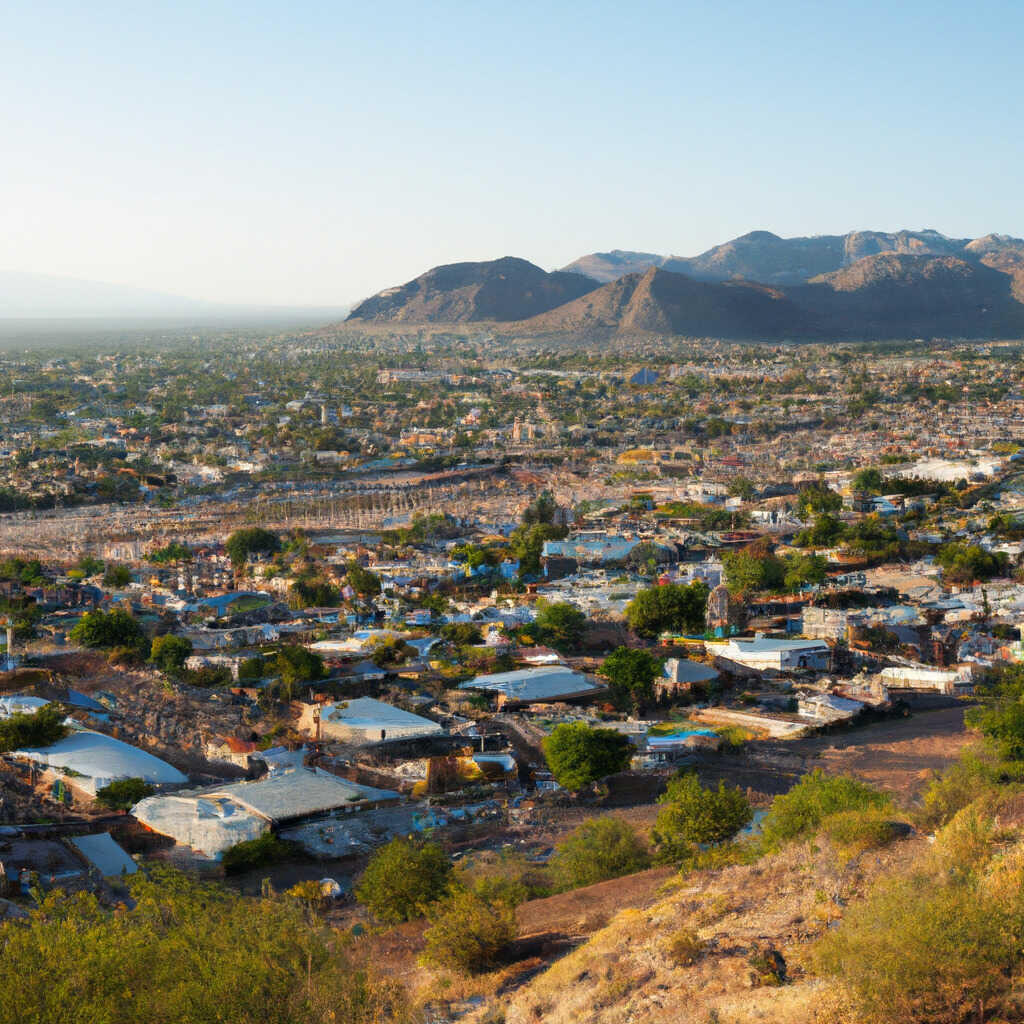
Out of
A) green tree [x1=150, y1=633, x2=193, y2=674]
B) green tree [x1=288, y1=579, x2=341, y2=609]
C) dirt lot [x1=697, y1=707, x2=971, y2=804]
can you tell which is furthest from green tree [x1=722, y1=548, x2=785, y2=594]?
green tree [x1=150, y1=633, x2=193, y2=674]

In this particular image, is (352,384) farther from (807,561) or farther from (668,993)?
(668,993)

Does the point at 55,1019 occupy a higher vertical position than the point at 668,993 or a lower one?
higher

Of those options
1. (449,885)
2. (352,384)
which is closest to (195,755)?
(449,885)

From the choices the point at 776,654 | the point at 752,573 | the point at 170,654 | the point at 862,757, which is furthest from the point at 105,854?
the point at 752,573

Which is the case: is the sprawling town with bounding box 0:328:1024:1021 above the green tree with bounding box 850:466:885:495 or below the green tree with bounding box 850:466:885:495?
below

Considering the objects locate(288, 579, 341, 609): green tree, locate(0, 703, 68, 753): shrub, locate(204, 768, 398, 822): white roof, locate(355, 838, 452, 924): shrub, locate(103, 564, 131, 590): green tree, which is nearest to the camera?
locate(355, 838, 452, 924): shrub

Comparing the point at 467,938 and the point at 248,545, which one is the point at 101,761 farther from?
the point at 248,545

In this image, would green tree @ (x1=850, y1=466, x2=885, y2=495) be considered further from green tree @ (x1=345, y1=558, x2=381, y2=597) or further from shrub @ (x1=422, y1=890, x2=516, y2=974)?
shrub @ (x1=422, y1=890, x2=516, y2=974)
